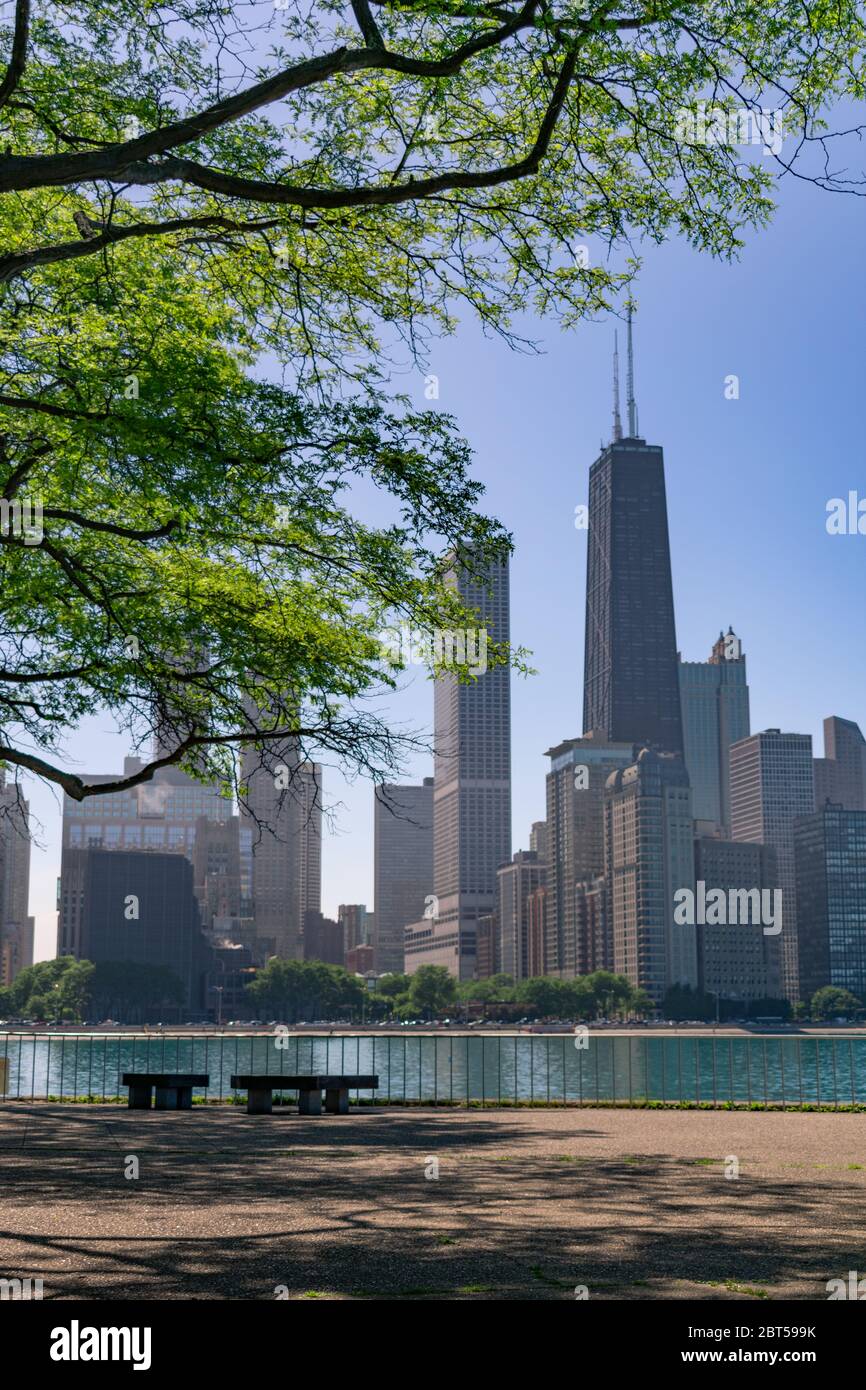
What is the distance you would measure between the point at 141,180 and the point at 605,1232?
34.7 feet

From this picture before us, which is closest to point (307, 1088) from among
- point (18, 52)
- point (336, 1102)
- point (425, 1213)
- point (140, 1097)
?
point (336, 1102)

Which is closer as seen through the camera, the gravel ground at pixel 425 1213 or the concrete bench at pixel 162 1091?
the gravel ground at pixel 425 1213

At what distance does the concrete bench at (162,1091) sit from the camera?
2300 cm

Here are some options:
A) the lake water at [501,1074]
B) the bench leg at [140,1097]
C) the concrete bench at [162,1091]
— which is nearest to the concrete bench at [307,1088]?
the concrete bench at [162,1091]

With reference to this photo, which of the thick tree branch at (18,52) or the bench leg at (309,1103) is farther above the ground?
the thick tree branch at (18,52)

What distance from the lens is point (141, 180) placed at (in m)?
12.6

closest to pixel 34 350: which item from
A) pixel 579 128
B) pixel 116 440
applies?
pixel 116 440

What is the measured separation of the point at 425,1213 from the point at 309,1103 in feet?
39.9

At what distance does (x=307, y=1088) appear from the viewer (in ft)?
69.7

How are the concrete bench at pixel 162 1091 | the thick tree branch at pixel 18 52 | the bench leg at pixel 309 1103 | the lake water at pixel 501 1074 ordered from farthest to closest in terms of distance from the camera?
the lake water at pixel 501 1074
the concrete bench at pixel 162 1091
the bench leg at pixel 309 1103
the thick tree branch at pixel 18 52

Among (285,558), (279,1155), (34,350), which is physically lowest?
(279,1155)

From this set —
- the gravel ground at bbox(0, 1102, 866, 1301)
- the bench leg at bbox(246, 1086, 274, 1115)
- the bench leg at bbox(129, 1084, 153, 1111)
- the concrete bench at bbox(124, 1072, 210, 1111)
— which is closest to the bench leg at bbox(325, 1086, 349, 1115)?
the bench leg at bbox(246, 1086, 274, 1115)

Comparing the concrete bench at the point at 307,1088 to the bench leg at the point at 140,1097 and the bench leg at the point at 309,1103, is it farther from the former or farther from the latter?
the bench leg at the point at 140,1097

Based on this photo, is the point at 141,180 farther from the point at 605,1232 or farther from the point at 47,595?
the point at 605,1232
